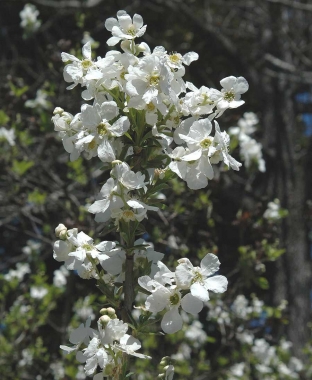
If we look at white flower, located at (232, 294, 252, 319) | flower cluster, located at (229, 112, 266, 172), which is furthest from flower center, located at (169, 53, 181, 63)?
white flower, located at (232, 294, 252, 319)

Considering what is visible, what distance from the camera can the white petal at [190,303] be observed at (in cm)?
137

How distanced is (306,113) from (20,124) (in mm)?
4534

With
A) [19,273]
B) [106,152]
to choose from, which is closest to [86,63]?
[106,152]

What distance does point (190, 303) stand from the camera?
138 centimetres

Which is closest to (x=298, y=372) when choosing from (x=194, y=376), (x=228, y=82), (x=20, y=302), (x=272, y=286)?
(x=272, y=286)

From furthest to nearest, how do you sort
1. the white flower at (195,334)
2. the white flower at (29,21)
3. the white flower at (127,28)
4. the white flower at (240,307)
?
the white flower at (195,334)
the white flower at (29,21)
the white flower at (240,307)
the white flower at (127,28)

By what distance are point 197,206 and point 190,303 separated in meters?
2.17

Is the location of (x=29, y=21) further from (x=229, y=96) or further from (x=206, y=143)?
(x=206, y=143)

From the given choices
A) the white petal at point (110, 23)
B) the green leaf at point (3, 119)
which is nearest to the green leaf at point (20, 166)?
the green leaf at point (3, 119)

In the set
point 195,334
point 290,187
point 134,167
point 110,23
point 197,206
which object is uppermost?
point 110,23

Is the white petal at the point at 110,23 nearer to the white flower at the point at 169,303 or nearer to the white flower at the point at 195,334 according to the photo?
the white flower at the point at 169,303

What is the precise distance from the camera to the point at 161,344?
4422mm

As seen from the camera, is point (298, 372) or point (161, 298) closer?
point (161, 298)

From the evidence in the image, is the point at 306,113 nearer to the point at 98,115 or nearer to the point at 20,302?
the point at 20,302
